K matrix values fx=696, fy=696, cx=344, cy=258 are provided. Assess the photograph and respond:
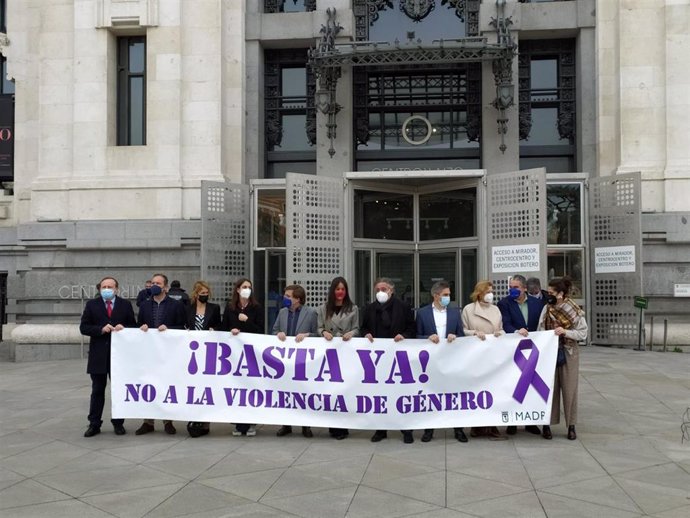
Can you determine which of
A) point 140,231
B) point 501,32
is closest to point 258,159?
point 140,231

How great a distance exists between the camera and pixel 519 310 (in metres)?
8.68

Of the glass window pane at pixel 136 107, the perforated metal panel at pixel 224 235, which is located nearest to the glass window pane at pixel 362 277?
the perforated metal panel at pixel 224 235

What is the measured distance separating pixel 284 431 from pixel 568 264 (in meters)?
10.7

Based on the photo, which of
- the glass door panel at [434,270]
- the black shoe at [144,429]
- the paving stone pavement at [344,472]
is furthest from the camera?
the glass door panel at [434,270]

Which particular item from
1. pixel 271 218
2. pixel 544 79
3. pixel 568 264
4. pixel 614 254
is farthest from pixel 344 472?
pixel 544 79

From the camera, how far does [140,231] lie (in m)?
17.1

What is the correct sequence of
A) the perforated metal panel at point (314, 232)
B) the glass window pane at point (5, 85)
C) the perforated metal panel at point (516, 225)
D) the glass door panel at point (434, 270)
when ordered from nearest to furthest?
the perforated metal panel at point (516, 225) < the perforated metal panel at point (314, 232) < the glass door panel at point (434, 270) < the glass window pane at point (5, 85)

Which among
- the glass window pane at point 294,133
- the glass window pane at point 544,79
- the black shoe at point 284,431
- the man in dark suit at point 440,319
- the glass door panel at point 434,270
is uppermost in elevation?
the glass window pane at point 544,79

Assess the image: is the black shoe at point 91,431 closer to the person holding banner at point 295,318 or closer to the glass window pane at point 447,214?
the person holding banner at point 295,318

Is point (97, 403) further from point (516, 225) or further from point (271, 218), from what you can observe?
point (516, 225)

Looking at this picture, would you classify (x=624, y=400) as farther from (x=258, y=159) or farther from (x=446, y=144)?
(x=258, y=159)

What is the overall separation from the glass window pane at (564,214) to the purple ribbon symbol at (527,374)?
365 inches

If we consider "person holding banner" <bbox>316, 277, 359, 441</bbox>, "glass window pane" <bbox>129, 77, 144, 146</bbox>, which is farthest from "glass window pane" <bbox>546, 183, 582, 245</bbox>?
"glass window pane" <bbox>129, 77, 144, 146</bbox>

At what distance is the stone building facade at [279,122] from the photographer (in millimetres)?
16656
